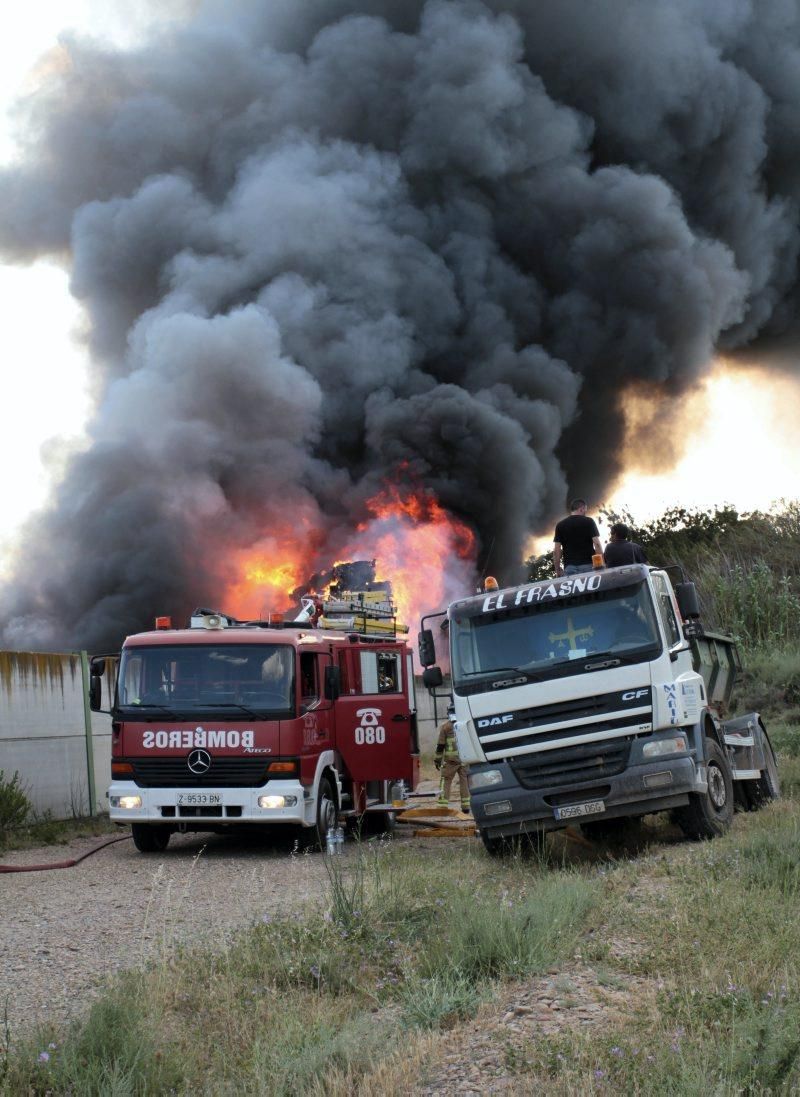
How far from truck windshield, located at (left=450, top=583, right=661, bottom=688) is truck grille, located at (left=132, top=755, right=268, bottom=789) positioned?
259 cm

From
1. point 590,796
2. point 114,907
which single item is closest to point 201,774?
point 114,907

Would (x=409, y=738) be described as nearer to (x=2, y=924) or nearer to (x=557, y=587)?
(x=557, y=587)

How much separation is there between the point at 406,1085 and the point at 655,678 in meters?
5.72

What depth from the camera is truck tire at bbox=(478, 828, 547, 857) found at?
995 centimetres

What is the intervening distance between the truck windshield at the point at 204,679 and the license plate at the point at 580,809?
128 inches

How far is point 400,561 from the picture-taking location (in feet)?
92.1

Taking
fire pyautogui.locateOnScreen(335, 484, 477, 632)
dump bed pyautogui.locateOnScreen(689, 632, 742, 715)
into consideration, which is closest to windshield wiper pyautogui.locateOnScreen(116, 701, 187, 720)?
dump bed pyautogui.locateOnScreen(689, 632, 742, 715)

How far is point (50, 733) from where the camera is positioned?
14.8 meters

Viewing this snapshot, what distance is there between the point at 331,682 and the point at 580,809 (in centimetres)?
369

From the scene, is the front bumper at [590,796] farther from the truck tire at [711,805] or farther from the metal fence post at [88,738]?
the metal fence post at [88,738]

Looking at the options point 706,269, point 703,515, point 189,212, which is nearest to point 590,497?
point 703,515

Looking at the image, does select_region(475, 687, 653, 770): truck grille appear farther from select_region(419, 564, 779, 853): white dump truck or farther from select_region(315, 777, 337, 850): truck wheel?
select_region(315, 777, 337, 850): truck wheel

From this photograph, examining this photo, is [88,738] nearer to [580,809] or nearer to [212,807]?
[212,807]

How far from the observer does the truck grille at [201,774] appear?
11.4m
